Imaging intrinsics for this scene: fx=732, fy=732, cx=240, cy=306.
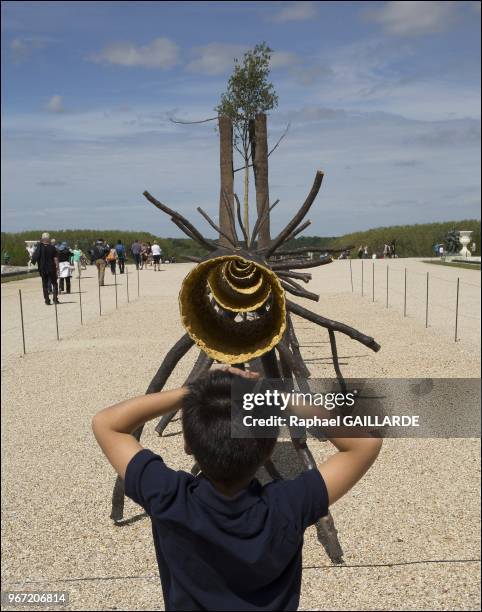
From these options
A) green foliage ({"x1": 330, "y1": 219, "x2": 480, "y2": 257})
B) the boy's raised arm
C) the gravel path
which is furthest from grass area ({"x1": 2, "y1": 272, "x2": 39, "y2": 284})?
green foliage ({"x1": 330, "y1": 219, "x2": 480, "y2": 257})

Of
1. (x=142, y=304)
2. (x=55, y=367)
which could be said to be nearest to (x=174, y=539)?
(x=55, y=367)

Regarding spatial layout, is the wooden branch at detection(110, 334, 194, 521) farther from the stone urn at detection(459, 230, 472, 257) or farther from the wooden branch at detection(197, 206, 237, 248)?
the stone urn at detection(459, 230, 472, 257)

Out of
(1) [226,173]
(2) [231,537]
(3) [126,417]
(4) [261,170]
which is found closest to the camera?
(2) [231,537]

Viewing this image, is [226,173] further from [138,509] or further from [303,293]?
[138,509]

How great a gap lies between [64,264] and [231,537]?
14919mm

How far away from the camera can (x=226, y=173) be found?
222 inches

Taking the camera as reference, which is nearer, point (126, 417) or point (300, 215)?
point (126, 417)

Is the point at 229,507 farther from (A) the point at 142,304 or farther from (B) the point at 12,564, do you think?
(A) the point at 142,304

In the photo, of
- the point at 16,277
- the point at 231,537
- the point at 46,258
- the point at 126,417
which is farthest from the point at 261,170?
the point at 16,277

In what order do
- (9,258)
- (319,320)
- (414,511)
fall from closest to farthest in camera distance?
(319,320) < (414,511) < (9,258)

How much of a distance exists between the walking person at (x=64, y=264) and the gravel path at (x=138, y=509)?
1611 millimetres

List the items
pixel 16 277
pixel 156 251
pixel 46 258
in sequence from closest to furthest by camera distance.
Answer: pixel 46 258 < pixel 16 277 < pixel 156 251

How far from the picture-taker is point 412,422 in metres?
2.25

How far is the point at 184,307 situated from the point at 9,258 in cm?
759
